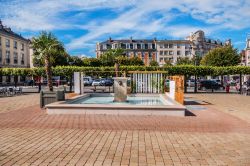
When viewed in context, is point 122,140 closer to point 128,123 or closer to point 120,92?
point 128,123

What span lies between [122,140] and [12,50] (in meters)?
59.2

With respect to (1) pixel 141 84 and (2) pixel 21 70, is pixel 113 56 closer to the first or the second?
(2) pixel 21 70

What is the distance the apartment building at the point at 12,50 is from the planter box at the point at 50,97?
4626cm

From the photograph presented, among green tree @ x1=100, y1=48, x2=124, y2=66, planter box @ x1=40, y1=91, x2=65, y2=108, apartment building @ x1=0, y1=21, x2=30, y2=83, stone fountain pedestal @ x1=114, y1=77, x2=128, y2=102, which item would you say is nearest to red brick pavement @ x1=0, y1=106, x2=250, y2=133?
planter box @ x1=40, y1=91, x2=65, y2=108

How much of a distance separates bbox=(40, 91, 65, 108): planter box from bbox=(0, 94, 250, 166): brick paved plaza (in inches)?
104

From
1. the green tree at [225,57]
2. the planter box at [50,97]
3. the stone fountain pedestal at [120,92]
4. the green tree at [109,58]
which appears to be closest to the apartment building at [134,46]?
the green tree at [109,58]

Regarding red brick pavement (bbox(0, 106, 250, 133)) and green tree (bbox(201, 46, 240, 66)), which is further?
green tree (bbox(201, 46, 240, 66))

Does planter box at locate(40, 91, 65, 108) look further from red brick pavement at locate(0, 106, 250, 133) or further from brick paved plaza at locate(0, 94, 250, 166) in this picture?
brick paved plaza at locate(0, 94, 250, 166)

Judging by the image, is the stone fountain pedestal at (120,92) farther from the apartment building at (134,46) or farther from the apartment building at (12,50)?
the apartment building at (134,46)

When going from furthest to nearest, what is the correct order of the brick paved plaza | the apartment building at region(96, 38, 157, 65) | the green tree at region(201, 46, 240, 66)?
the apartment building at region(96, 38, 157, 65) < the green tree at region(201, 46, 240, 66) < the brick paved plaza

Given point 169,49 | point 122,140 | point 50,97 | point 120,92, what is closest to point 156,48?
point 169,49

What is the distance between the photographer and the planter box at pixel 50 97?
14172mm

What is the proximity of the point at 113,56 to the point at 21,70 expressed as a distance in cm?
4119

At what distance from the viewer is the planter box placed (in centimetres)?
1417
